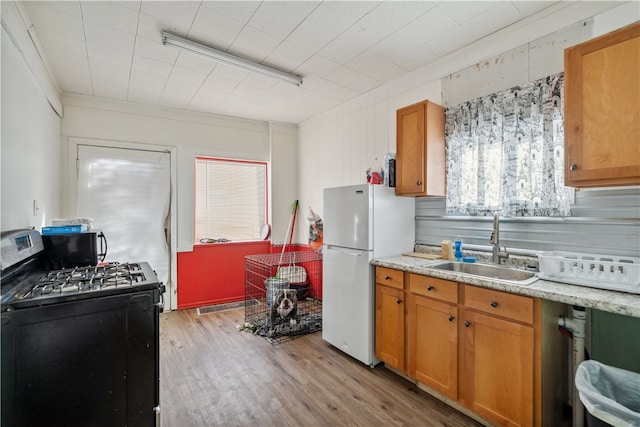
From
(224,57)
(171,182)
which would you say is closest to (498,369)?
(224,57)

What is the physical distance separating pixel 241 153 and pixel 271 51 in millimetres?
2074

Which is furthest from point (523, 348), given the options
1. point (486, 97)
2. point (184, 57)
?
point (184, 57)

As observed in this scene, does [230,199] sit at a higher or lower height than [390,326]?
higher

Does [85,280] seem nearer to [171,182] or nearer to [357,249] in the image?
[357,249]

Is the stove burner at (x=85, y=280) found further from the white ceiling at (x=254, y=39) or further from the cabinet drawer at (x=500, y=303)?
the cabinet drawer at (x=500, y=303)

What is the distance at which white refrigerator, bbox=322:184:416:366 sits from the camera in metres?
2.57

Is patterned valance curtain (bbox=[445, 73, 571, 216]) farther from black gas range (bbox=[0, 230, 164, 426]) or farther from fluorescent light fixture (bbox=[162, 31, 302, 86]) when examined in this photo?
black gas range (bbox=[0, 230, 164, 426])

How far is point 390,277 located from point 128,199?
326 cm

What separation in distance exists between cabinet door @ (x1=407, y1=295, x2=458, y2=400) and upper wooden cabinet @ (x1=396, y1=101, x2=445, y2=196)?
0.94 meters

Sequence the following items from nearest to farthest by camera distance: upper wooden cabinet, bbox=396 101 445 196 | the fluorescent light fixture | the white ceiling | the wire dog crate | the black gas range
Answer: the black gas range < the white ceiling < the fluorescent light fixture < upper wooden cabinet, bbox=396 101 445 196 < the wire dog crate

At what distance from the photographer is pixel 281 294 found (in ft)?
10.6

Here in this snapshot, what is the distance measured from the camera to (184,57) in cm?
268

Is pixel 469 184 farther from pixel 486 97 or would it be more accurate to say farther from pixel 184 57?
pixel 184 57

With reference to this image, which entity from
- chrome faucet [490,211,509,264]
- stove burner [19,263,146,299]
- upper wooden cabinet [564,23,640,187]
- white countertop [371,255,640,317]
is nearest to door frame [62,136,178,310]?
stove burner [19,263,146,299]
